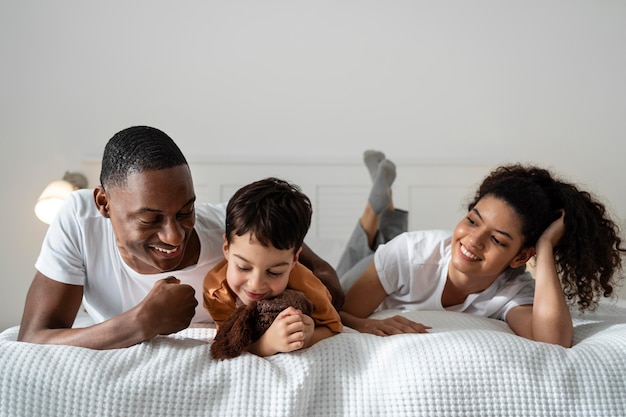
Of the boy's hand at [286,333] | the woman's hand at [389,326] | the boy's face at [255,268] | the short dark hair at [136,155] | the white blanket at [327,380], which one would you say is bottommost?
the woman's hand at [389,326]

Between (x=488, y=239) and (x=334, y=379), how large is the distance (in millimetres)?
705

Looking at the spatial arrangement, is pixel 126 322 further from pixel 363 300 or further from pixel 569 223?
pixel 569 223

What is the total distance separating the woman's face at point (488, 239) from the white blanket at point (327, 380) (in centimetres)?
46

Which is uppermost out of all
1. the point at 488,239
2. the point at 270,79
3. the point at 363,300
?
the point at 270,79

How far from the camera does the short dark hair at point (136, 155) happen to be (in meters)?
1.31

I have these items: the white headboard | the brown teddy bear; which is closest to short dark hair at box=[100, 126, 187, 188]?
the brown teddy bear

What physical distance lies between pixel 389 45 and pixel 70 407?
246 cm

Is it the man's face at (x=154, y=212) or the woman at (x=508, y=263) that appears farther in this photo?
the woman at (x=508, y=263)

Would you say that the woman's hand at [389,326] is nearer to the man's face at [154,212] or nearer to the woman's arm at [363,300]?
the woman's arm at [363,300]

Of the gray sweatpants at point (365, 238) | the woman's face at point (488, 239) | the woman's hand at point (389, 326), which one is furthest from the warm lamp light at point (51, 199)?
the woman's face at point (488, 239)

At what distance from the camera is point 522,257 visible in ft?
5.75

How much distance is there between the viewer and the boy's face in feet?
4.14

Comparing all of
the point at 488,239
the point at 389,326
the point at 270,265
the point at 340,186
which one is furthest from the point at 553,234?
the point at 340,186

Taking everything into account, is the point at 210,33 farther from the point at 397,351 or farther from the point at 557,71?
the point at 397,351
